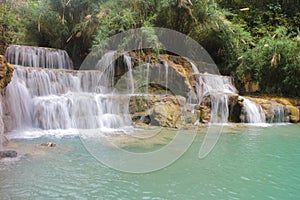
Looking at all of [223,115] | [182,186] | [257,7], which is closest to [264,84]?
[223,115]

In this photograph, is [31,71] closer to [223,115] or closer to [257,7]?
[223,115]

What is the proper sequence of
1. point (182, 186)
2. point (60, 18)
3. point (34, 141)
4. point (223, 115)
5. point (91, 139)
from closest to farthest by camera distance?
point (182, 186) < point (34, 141) < point (91, 139) < point (223, 115) < point (60, 18)

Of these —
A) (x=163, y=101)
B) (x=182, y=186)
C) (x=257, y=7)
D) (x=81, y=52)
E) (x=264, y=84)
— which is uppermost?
(x=257, y=7)

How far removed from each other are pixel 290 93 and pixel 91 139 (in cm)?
1084

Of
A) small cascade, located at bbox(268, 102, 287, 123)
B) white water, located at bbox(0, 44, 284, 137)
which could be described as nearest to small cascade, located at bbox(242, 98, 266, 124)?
white water, located at bbox(0, 44, 284, 137)

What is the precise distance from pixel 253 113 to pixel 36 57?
9.35 metres

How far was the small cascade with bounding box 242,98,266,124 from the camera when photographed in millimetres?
10320

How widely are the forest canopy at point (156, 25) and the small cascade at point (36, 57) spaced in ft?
2.09

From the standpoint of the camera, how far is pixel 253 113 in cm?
1045

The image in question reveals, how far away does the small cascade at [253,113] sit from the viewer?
33.9 feet

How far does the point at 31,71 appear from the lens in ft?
27.0

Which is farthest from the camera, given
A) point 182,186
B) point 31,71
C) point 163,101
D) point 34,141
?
point 163,101

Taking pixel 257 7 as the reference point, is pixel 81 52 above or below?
below

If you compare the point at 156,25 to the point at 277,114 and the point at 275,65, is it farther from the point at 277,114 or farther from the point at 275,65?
the point at 277,114
